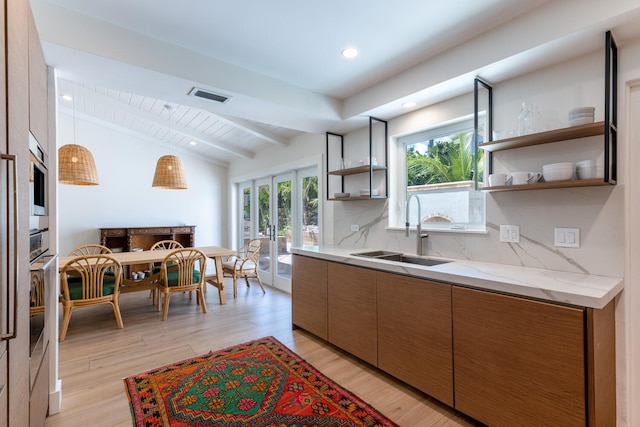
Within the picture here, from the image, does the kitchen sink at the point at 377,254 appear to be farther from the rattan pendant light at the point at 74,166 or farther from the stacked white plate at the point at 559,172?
the rattan pendant light at the point at 74,166

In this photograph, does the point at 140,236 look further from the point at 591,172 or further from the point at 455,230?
the point at 591,172

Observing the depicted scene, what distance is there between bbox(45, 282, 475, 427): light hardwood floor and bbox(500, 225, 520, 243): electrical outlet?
118cm

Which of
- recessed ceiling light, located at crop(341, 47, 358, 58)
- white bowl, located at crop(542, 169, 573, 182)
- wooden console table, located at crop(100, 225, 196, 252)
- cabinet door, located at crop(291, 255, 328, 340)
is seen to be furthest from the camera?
wooden console table, located at crop(100, 225, 196, 252)

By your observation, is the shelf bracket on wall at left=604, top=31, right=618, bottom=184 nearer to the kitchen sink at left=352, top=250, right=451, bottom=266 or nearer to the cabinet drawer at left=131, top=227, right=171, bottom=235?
the kitchen sink at left=352, top=250, right=451, bottom=266

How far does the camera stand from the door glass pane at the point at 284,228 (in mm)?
5188

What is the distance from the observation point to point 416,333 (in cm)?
205

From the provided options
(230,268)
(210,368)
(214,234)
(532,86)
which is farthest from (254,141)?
(532,86)

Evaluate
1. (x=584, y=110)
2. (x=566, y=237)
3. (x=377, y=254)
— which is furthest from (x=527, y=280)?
(x=377, y=254)

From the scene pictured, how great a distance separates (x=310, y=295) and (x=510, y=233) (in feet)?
5.91

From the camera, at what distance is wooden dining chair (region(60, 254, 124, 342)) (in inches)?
125

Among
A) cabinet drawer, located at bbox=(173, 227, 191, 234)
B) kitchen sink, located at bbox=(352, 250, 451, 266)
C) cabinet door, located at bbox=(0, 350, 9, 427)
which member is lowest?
cabinet door, located at bbox=(0, 350, 9, 427)

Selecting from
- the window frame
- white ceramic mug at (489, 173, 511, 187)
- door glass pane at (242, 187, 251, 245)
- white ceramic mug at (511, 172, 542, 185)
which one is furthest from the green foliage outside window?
door glass pane at (242, 187, 251, 245)

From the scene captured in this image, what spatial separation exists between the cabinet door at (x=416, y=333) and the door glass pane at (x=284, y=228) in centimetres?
301

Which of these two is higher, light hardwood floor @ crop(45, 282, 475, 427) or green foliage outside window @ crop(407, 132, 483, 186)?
green foliage outside window @ crop(407, 132, 483, 186)
